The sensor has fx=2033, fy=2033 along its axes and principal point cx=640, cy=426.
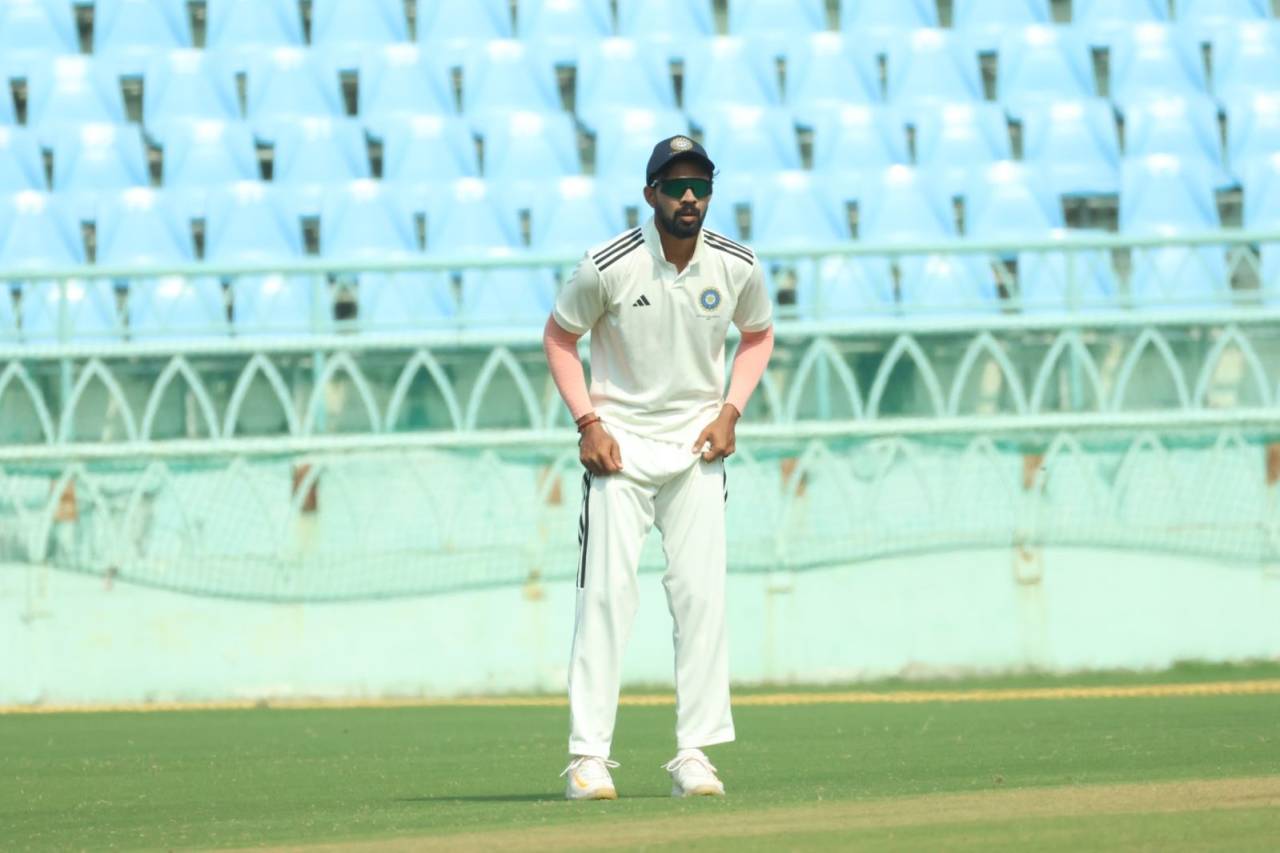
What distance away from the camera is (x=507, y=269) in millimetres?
12094

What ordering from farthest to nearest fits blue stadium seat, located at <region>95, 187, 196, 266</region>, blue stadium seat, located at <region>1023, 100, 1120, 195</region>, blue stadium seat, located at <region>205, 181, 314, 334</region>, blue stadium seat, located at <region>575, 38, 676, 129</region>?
blue stadium seat, located at <region>575, 38, 676, 129</region> < blue stadium seat, located at <region>1023, 100, 1120, 195</region> < blue stadium seat, located at <region>95, 187, 196, 266</region> < blue stadium seat, located at <region>205, 181, 314, 334</region>

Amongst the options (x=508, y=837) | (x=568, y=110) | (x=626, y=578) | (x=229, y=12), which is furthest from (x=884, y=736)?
(x=229, y=12)

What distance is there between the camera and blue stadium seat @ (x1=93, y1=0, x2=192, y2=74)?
46.6 feet

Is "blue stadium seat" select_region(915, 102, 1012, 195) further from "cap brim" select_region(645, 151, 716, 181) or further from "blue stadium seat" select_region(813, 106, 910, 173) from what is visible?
"cap brim" select_region(645, 151, 716, 181)

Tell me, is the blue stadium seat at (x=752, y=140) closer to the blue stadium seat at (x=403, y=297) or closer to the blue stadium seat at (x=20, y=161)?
the blue stadium seat at (x=403, y=297)

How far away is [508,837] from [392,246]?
9.81m

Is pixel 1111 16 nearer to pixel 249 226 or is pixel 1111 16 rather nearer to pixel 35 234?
pixel 249 226

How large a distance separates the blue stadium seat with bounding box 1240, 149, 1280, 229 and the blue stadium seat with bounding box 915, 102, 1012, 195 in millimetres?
1586

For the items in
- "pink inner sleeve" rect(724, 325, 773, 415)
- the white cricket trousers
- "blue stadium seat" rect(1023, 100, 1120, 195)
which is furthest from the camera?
"blue stadium seat" rect(1023, 100, 1120, 195)

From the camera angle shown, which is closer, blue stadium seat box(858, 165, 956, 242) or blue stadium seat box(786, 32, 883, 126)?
blue stadium seat box(858, 165, 956, 242)

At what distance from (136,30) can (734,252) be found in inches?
414

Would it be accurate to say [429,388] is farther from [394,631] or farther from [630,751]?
[630,751]

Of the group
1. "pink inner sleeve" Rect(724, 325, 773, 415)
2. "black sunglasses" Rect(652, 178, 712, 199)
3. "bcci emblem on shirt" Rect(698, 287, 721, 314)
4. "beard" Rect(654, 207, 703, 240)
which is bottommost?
"pink inner sleeve" Rect(724, 325, 773, 415)

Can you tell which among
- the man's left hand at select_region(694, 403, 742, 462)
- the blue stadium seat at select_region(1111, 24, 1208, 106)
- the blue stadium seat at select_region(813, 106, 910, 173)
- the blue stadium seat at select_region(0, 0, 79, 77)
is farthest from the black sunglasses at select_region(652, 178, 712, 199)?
the blue stadium seat at select_region(0, 0, 79, 77)
